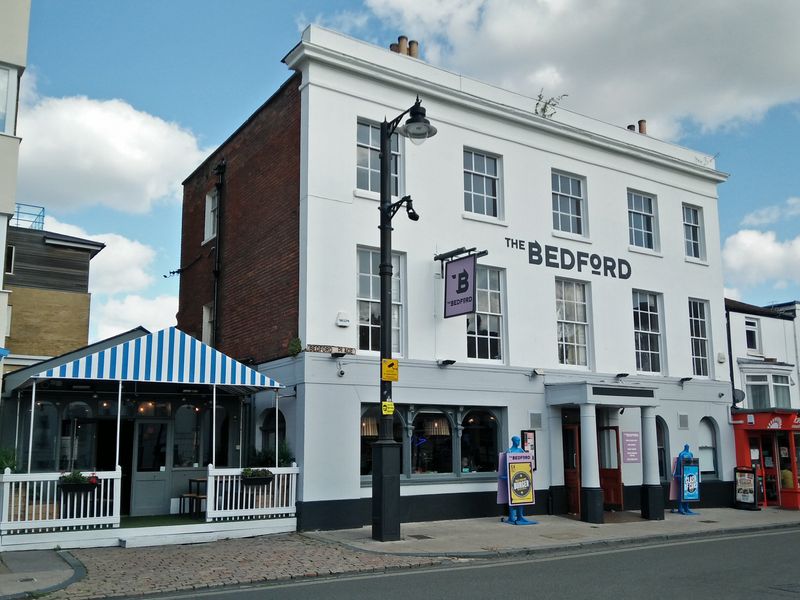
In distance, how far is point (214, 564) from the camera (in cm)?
1152

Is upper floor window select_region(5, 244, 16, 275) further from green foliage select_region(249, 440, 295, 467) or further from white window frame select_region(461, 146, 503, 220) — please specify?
white window frame select_region(461, 146, 503, 220)

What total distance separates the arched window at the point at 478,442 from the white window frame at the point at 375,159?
17.2 feet

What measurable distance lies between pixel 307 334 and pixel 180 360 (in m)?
2.49

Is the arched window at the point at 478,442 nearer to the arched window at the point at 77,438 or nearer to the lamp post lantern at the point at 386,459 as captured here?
the lamp post lantern at the point at 386,459

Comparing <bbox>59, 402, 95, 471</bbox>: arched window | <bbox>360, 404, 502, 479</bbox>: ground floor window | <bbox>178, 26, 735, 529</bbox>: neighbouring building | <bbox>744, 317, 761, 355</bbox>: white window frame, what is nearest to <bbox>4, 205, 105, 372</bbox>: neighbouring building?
<bbox>178, 26, 735, 529</bbox>: neighbouring building

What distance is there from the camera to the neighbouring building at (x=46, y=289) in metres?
26.6

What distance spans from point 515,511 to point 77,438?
914 centimetres

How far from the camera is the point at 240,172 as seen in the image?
64.7ft

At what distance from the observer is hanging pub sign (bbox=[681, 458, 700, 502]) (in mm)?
19469

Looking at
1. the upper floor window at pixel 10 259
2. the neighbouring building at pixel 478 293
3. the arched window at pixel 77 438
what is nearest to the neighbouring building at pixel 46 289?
the upper floor window at pixel 10 259

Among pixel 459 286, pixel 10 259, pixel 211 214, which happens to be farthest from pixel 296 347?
pixel 10 259

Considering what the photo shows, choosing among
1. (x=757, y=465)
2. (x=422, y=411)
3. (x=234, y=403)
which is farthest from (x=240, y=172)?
(x=757, y=465)

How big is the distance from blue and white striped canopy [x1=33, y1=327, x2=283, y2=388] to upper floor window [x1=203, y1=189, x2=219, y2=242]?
743 centimetres

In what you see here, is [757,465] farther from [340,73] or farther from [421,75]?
[340,73]
